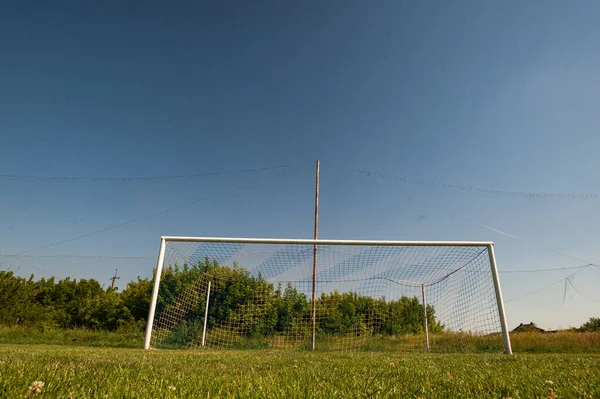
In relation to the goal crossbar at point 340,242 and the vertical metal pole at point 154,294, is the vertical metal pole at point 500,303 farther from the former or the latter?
the vertical metal pole at point 154,294

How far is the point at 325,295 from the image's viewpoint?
1166 cm

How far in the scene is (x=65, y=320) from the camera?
23.4 metres

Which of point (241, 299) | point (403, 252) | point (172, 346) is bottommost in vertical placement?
point (172, 346)

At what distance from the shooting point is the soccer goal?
10.1 m

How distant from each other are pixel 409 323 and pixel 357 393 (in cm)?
1052

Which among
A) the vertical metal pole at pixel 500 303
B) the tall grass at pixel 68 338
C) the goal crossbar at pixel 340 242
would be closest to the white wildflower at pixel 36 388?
the goal crossbar at pixel 340 242

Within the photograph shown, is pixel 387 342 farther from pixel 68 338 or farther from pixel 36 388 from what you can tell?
pixel 68 338

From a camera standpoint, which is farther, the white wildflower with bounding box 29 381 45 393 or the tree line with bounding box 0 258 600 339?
the tree line with bounding box 0 258 600 339

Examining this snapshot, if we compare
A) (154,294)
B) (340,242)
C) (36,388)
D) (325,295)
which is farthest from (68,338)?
(36,388)

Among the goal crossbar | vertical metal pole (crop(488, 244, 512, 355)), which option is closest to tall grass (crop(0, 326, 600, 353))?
vertical metal pole (crop(488, 244, 512, 355))

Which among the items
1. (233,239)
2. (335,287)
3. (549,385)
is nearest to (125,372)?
(549,385)

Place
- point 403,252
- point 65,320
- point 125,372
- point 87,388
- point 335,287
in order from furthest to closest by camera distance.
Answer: point 65,320 < point 335,287 < point 403,252 < point 125,372 < point 87,388

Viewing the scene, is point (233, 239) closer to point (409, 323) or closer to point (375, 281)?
point (375, 281)

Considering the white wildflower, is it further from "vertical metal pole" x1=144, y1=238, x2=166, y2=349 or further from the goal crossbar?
the goal crossbar
